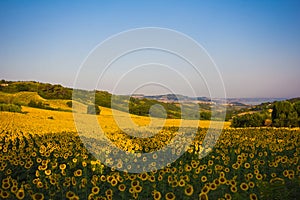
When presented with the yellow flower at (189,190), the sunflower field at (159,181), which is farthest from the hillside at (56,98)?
the yellow flower at (189,190)

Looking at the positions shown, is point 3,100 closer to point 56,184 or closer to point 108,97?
point 108,97

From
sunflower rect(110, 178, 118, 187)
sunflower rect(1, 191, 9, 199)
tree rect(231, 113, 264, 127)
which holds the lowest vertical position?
sunflower rect(1, 191, 9, 199)

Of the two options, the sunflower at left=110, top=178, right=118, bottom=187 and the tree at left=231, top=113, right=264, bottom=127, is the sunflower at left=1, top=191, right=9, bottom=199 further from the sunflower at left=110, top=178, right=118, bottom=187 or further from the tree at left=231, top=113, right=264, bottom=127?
the tree at left=231, top=113, right=264, bottom=127

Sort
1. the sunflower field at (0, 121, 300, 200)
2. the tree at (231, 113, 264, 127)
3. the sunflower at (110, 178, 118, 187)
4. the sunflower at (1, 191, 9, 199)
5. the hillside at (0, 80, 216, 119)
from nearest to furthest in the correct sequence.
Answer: the sunflower at (1, 191, 9, 199) < the sunflower field at (0, 121, 300, 200) < the sunflower at (110, 178, 118, 187) < the tree at (231, 113, 264, 127) < the hillside at (0, 80, 216, 119)

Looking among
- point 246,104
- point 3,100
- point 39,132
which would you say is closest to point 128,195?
point 39,132

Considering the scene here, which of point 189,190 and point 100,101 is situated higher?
point 100,101

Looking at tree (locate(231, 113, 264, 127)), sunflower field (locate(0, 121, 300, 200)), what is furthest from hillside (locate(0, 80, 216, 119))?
sunflower field (locate(0, 121, 300, 200))

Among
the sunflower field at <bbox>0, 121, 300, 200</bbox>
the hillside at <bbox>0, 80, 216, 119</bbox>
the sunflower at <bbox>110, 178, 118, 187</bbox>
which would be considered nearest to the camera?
the sunflower field at <bbox>0, 121, 300, 200</bbox>

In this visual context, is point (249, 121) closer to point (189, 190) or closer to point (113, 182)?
point (113, 182)

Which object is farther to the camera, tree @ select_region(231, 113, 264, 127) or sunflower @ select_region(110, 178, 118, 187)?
tree @ select_region(231, 113, 264, 127)

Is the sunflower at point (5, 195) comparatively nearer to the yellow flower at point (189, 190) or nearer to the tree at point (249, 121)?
the yellow flower at point (189, 190)

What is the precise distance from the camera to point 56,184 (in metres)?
7.43

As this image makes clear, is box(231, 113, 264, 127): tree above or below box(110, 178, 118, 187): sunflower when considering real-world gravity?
above

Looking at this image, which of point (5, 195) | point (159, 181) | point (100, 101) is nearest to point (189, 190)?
point (159, 181)
